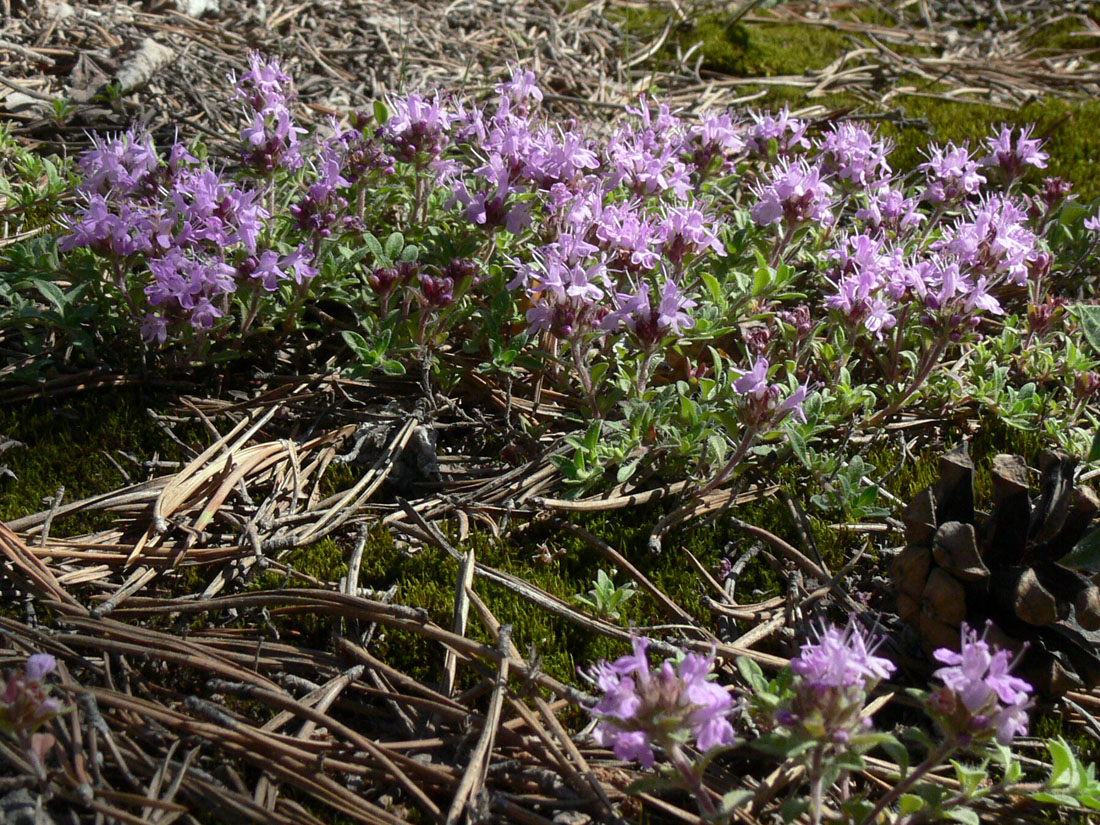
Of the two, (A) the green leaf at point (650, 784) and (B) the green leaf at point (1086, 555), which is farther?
(B) the green leaf at point (1086, 555)

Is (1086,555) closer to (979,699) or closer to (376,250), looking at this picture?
(979,699)

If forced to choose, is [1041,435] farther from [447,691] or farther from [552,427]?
[447,691]

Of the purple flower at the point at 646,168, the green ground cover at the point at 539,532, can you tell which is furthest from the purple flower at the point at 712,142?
the green ground cover at the point at 539,532

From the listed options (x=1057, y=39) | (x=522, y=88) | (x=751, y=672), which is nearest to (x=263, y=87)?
(x=522, y=88)

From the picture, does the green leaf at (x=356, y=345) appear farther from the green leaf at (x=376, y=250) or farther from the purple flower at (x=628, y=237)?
the purple flower at (x=628, y=237)

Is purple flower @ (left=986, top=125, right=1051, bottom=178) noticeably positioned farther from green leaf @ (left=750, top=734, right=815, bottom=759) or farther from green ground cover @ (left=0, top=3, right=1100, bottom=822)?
green leaf @ (left=750, top=734, right=815, bottom=759)

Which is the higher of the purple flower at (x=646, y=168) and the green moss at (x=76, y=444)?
the purple flower at (x=646, y=168)
